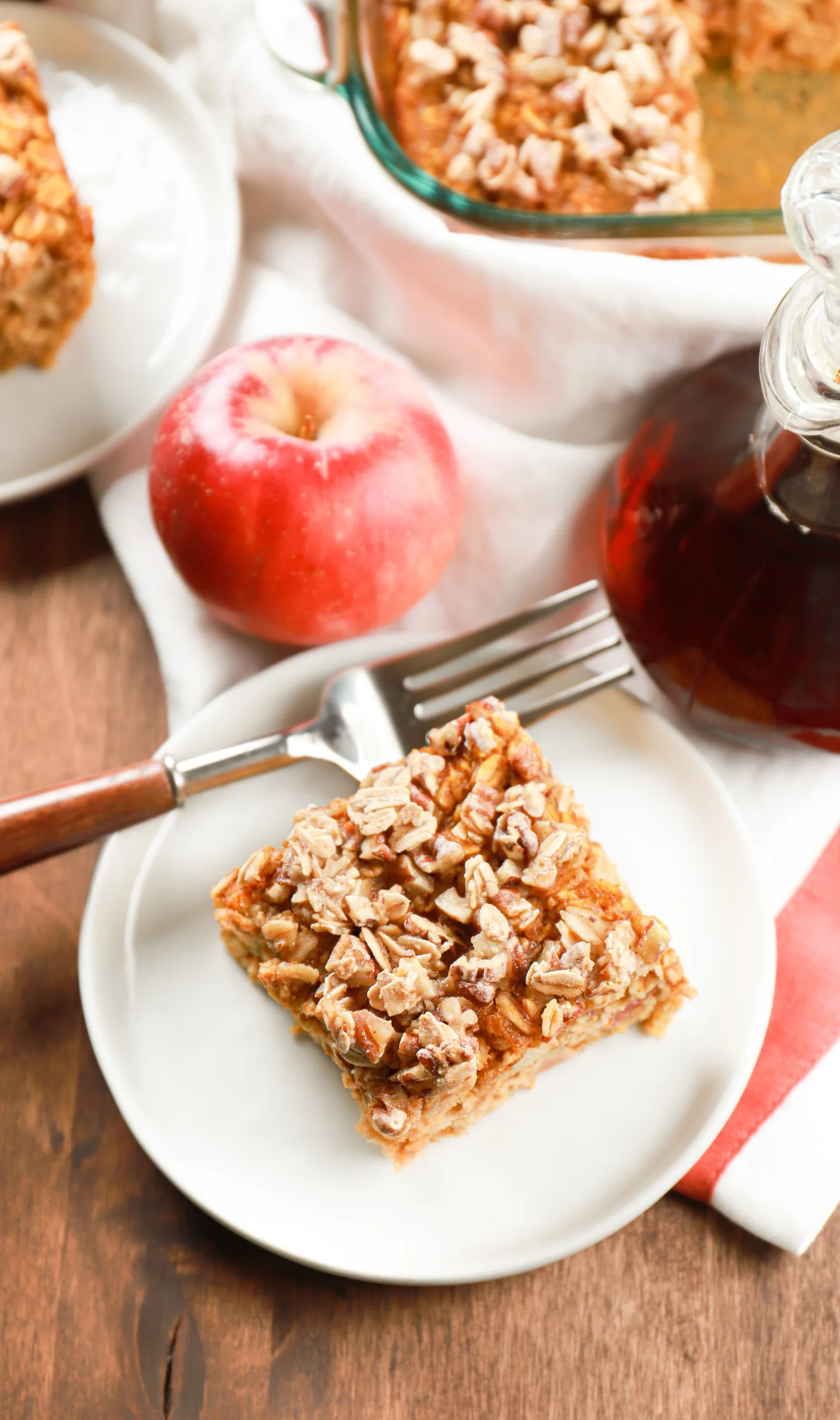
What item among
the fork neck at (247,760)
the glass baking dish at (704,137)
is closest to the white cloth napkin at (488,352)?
the glass baking dish at (704,137)

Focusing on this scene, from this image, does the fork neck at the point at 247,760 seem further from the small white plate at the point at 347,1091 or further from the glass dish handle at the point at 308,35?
the glass dish handle at the point at 308,35

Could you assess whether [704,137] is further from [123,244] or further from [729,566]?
[123,244]

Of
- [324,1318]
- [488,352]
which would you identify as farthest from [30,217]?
[324,1318]

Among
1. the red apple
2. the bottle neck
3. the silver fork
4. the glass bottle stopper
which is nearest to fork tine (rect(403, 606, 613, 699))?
the silver fork

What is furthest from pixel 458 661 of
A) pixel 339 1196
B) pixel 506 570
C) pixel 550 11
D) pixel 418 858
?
pixel 550 11

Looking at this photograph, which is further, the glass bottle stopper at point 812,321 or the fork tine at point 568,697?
the fork tine at point 568,697

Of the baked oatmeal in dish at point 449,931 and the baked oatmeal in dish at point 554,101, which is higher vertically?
the baked oatmeal in dish at point 554,101

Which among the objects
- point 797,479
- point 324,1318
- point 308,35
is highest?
point 308,35
